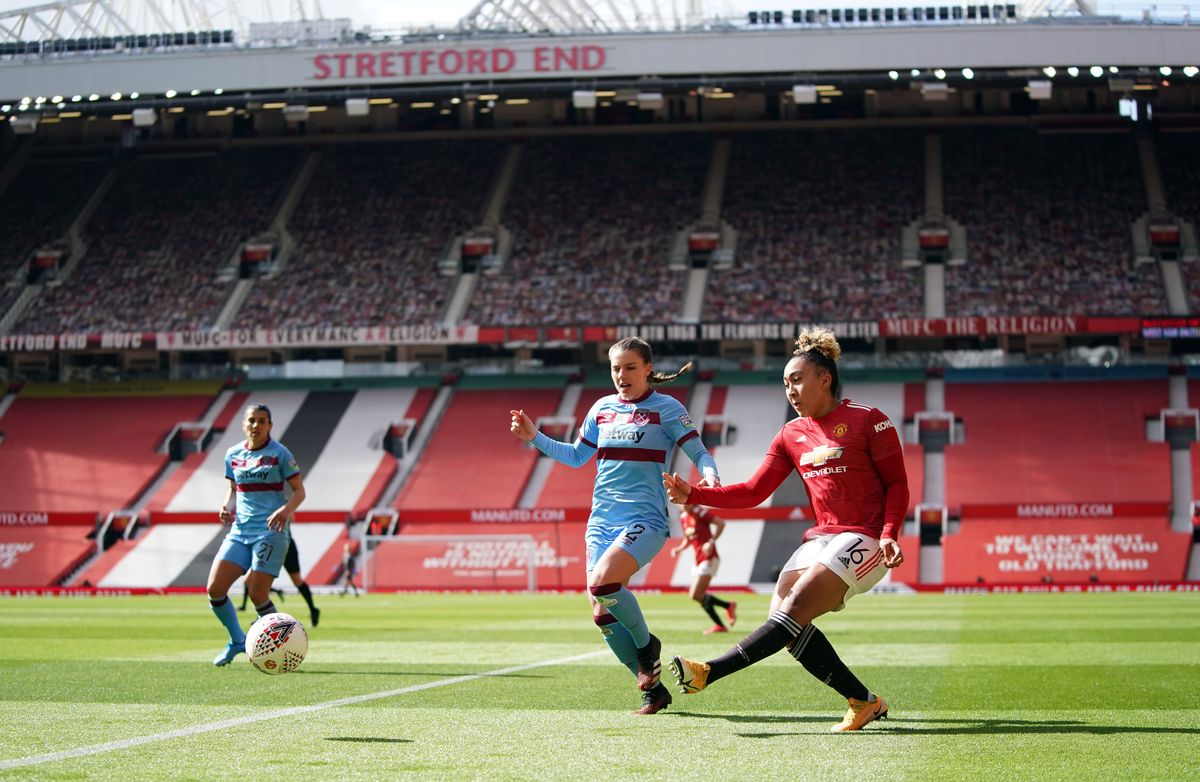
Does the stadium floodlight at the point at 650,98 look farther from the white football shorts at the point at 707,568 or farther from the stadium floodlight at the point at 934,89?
the white football shorts at the point at 707,568

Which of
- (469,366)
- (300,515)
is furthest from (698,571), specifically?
(469,366)

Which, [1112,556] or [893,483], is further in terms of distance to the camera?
[1112,556]

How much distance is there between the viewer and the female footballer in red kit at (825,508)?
7883 millimetres

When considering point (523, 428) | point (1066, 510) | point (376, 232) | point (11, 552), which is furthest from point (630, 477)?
point (376, 232)

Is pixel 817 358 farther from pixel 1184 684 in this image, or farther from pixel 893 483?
pixel 1184 684

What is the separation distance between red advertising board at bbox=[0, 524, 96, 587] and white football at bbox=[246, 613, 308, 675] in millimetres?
30712

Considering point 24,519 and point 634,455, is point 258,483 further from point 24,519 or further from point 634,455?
point 24,519

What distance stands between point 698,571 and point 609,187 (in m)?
31.6

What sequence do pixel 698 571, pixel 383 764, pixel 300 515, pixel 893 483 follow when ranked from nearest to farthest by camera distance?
pixel 383 764
pixel 893 483
pixel 698 571
pixel 300 515

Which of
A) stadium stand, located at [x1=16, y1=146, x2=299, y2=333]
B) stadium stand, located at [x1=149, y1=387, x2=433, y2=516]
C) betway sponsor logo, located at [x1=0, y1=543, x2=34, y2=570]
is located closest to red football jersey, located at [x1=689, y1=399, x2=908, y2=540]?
stadium stand, located at [x1=149, y1=387, x2=433, y2=516]

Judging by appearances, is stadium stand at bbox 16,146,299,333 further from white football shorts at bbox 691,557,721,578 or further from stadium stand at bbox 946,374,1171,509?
white football shorts at bbox 691,557,721,578

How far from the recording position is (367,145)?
52.6 metres

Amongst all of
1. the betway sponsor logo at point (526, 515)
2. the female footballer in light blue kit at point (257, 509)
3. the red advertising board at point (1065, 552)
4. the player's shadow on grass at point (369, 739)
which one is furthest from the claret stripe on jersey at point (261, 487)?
the red advertising board at point (1065, 552)

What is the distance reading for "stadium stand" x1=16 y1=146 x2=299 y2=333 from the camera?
157 feet
